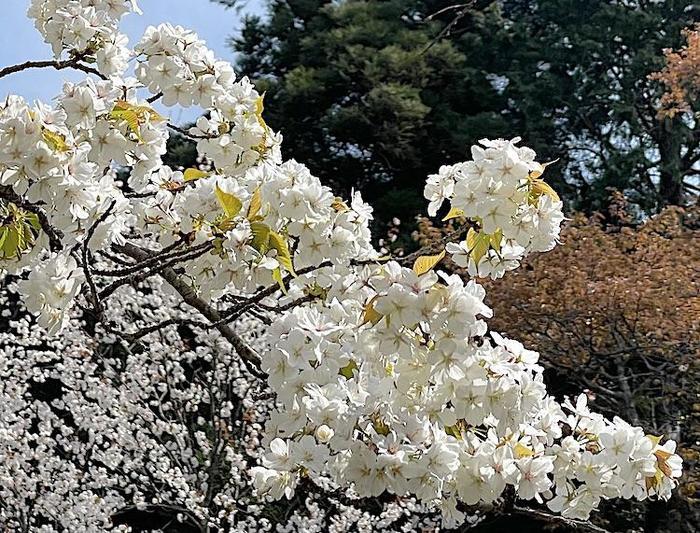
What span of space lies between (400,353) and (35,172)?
51cm

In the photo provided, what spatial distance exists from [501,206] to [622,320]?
3.90m

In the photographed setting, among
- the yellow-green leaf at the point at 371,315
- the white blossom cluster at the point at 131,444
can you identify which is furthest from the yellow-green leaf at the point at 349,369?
the white blossom cluster at the point at 131,444

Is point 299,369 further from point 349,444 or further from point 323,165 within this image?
point 323,165

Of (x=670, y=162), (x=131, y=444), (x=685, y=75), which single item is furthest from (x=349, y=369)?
(x=670, y=162)

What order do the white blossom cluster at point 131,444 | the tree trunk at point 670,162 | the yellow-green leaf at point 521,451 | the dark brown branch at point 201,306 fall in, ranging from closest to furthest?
1. the yellow-green leaf at point 521,451
2. the dark brown branch at point 201,306
3. the white blossom cluster at point 131,444
4. the tree trunk at point 670,162

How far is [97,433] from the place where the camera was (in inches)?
181

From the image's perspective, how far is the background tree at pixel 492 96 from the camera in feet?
28.9

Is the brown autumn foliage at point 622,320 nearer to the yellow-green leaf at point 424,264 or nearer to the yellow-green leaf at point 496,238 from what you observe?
the yellow-green leaf at point 496,238

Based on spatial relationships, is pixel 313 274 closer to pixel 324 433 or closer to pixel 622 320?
pixel 324 433

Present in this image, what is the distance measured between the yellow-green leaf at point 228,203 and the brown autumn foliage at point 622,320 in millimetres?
3669

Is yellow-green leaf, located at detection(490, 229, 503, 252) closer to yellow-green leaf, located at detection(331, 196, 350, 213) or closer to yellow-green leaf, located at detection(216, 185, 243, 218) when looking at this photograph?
yellow-green leaf, located at detection(331, 196, 350, 213)

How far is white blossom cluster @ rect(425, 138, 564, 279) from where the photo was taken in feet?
4.26

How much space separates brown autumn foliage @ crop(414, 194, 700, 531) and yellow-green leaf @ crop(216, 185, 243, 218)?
3669 mm

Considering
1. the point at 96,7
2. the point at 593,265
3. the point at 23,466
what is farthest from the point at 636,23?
the point at 96,7
